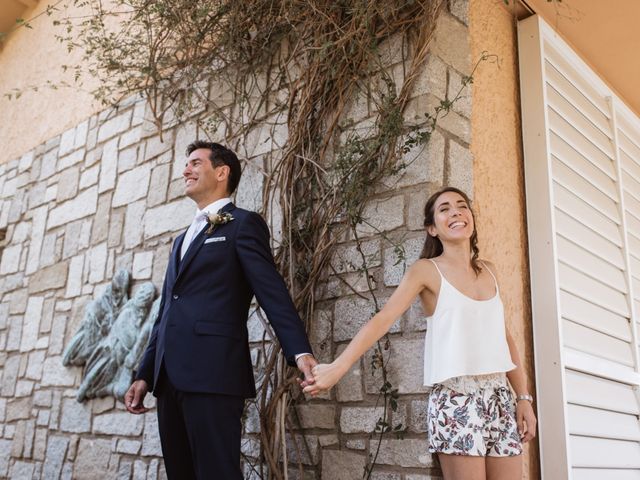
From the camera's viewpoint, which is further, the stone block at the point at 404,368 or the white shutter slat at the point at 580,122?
the white shutter slat at the point at 580,122

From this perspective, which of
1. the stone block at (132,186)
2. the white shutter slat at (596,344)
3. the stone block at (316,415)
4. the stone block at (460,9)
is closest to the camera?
the stone block at (316,415)

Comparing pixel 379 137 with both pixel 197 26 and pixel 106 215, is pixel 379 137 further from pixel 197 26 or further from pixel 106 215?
pixel 106 215

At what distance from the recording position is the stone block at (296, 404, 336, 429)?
271cm

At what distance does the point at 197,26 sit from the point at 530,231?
87.3 inches

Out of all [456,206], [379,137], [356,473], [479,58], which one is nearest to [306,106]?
[379,137]

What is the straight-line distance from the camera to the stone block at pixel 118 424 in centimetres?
356

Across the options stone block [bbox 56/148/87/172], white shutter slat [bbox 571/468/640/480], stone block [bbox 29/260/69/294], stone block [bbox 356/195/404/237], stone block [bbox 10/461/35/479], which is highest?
stone block [bbox 56/148/87/172]

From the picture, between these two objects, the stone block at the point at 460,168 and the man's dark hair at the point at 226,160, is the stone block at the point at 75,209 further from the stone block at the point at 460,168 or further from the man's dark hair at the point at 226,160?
the stone block at the point at 460,168

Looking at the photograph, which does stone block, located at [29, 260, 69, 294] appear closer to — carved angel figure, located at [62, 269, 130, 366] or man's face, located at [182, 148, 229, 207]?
carved angel figure, located at [62, 269, 130, 366]

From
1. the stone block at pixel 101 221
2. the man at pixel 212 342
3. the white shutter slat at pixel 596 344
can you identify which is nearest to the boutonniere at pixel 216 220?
the man at pixel 212 342

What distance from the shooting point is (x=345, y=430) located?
2.64 metres

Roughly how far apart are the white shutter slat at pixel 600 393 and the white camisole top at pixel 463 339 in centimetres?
99

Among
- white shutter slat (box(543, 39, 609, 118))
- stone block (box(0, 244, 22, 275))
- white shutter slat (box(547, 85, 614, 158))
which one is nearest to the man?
white shutter slat (box(547, 85, 614, 158))

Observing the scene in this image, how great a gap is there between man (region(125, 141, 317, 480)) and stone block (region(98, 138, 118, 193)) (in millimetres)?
2183
